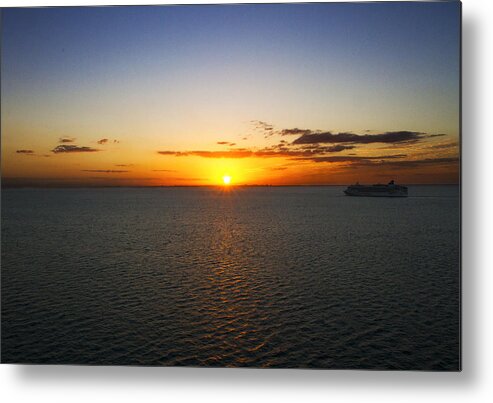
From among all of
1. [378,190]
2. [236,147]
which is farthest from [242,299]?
[378,190]

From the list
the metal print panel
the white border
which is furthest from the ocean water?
the white border

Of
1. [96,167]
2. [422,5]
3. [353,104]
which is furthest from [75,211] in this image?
[422,5]

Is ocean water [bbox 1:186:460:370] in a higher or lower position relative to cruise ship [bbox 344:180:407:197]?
lower

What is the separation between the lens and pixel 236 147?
260 inches

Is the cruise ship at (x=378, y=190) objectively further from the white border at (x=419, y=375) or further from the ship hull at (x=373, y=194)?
the white border at (x=419, y=375)

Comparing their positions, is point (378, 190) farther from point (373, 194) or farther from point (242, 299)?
point (242, 299)

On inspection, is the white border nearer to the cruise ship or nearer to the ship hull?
the cruise ship

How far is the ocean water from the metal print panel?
0.10ft

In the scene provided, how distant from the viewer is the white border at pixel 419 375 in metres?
5.16

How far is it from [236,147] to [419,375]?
3.64 meters

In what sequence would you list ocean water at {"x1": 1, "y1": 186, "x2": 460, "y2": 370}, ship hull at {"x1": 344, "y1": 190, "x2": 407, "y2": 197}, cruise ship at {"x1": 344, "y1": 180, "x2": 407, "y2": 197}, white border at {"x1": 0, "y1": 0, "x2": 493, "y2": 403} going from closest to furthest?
white border at {"x1": 0, "y1": 0, "x2": 493, "y2": 403} < ocean water at {"x1": 1, "y1": 186, "x2": 460, "y2": 370} < cruise ship at {"x1": 344, "y1": 180, "x2": 407, "y2": 197} < ship hull at {"x1": 344, "y1": 190, "x2": 407, "y2": 197}

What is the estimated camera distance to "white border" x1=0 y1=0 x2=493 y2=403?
516 centimetres

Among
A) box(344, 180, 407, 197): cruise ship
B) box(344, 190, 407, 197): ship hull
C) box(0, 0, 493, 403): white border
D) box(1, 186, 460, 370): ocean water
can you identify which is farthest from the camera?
box(344, 190, 407, 197): ship hull

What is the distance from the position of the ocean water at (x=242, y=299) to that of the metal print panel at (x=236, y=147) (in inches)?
1.2
